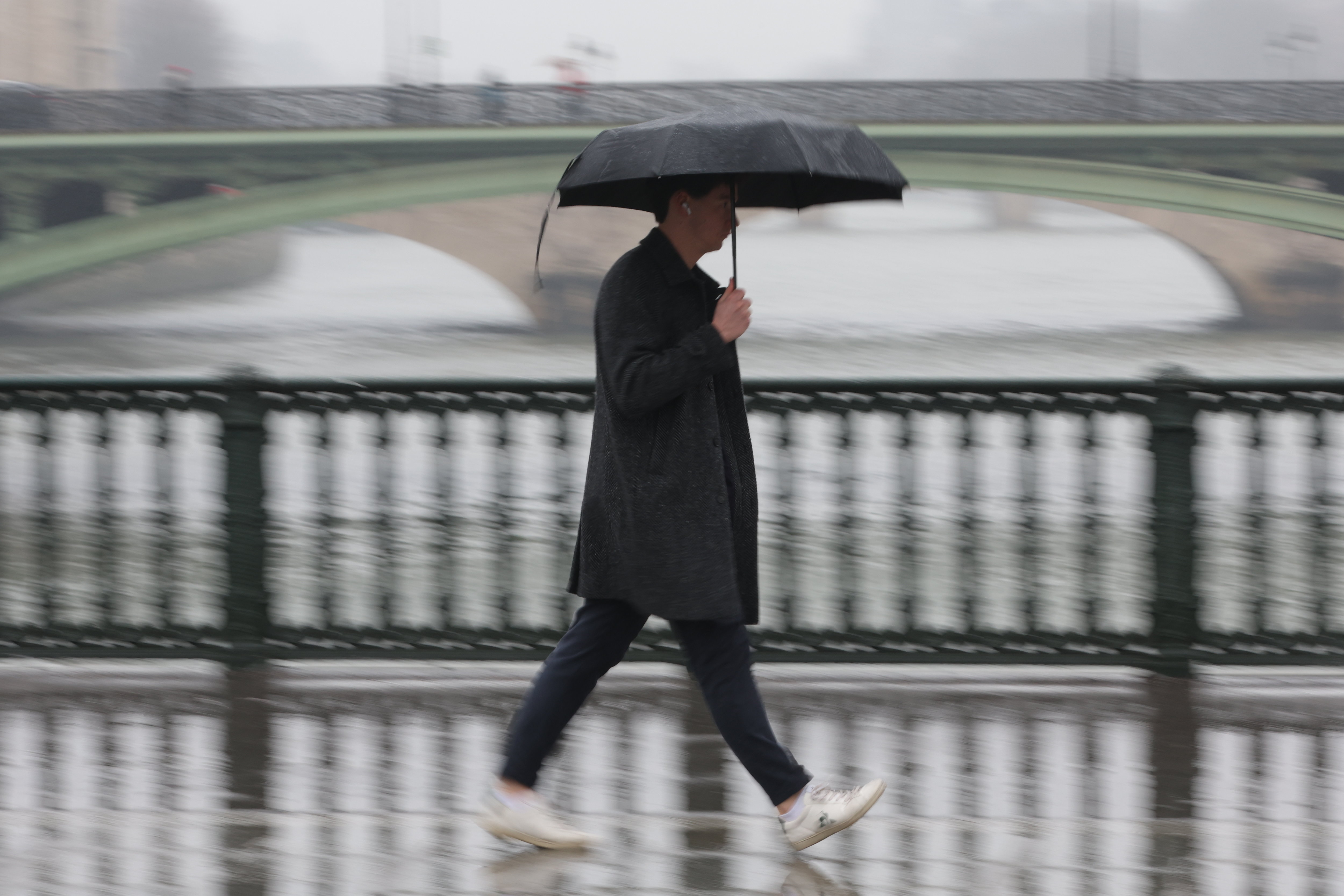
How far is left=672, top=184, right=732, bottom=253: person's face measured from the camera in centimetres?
312

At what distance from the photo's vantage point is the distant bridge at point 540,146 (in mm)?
26797

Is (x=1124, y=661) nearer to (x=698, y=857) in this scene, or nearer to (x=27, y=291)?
(x=698, y=857)

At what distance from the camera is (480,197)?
94.8 ft

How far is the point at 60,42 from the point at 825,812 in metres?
56.7

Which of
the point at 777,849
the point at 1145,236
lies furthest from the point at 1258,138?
the point at 777,849

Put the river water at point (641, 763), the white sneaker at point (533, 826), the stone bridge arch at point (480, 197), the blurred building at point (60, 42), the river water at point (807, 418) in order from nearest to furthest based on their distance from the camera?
1. the river water at point (641, 763)
2. the white sneaker at point (533, 826)
3. the river water at point (807, 418)
4. the stone bridge arch at point (480, 197)
5. the blurred building at point (60, 42)

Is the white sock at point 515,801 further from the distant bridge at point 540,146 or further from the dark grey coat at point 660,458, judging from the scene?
the distant bridge at point 540,146

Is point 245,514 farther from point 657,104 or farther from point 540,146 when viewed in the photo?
point 540,146

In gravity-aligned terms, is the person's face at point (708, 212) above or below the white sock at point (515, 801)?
above

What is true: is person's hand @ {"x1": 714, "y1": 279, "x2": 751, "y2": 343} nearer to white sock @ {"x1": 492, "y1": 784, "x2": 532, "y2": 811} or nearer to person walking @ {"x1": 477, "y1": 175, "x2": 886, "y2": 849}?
person walking @ {"x1": 477, "y1": 175, "x2": 886, "y2": 849}

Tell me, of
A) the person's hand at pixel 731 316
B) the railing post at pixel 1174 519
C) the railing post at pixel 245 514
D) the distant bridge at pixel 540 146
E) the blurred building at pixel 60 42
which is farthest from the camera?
the blurred building at pixel 60 42

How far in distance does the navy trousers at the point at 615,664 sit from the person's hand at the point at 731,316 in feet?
1.90

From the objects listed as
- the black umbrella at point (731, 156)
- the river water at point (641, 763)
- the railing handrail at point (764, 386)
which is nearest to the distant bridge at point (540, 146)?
the river water at point (641, 763)

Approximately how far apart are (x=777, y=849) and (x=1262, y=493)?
2.33 metres
